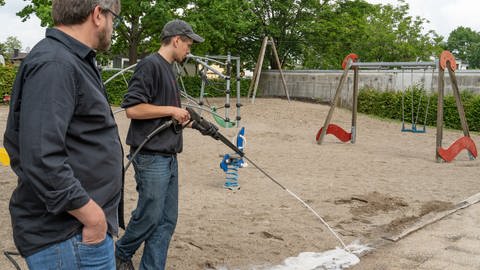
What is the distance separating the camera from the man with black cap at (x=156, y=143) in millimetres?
2977

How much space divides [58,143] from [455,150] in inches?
360

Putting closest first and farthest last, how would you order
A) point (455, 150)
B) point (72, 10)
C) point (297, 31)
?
point (72, 10) → point (455, 150) → point (297, 31)

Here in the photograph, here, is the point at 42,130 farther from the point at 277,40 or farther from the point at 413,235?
the point at 277,40

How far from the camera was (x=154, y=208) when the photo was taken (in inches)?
117

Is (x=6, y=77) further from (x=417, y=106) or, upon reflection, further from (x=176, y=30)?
(x=176, y=30)

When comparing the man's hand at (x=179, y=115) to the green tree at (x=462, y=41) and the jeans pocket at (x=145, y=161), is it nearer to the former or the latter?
the jeans pocket at (x=145, y=161)

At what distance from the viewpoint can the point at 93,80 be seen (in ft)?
5.50

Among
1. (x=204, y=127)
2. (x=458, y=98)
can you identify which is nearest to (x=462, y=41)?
(x=458, y=98)

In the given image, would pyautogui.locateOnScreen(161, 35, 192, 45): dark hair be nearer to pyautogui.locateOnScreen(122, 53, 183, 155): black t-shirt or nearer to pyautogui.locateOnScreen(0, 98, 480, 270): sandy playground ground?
pyautogui.locateOnScreen(122, 53, 183, 155): black t-shirt

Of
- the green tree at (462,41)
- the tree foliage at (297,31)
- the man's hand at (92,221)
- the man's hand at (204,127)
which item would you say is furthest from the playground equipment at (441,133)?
the green tree at (462,41)

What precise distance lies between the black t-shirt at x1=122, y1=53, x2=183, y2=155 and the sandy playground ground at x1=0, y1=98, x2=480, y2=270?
3.59 ft

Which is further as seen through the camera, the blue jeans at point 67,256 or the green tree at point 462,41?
the green tree at point 462,41

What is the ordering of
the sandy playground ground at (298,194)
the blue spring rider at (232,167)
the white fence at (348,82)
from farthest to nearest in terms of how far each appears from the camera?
1. the white fence at (348,82)
2. the blue spring rider at (232,167)
3. the sandy playground ground at (298,194)

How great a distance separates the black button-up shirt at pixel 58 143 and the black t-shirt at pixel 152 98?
122cm
